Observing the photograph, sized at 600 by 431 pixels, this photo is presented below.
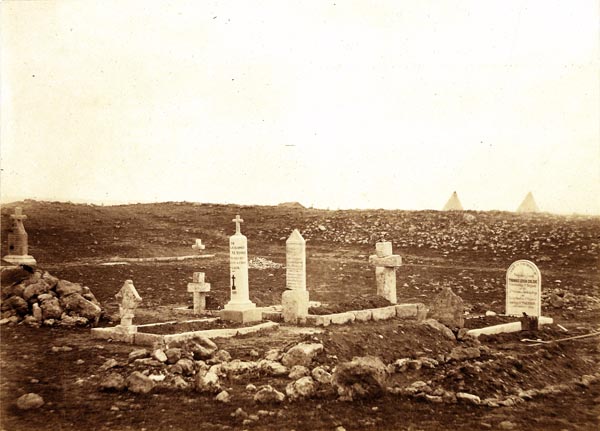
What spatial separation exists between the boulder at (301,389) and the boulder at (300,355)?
120cm

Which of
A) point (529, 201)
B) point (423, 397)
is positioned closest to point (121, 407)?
point (423, 397)

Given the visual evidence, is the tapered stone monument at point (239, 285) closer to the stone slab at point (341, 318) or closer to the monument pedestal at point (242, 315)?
the monument pedestal at point (242, 315)

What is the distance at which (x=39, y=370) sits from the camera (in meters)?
10.5

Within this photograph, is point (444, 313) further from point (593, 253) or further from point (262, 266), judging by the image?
point (593, 253)

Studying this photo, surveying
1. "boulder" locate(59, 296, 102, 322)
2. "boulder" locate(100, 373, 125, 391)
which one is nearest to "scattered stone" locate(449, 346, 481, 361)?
"boulder" locate(100, 373, 125, 391)

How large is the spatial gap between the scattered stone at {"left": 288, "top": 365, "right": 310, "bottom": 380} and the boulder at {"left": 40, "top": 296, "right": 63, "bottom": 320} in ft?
22.4

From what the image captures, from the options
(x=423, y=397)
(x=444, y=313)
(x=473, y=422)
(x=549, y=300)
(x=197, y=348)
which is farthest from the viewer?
(x=549, y=300)

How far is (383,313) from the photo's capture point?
16.0 m

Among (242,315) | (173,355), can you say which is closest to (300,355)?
(173,355)

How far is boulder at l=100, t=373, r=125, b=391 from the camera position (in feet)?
30.9

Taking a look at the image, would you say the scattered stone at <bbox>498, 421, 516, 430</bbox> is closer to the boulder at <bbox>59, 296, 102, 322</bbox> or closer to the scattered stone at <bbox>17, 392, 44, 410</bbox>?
the scattered stone at <bbox>17, 392, 44, 410</bbox>

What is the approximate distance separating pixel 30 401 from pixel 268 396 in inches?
126

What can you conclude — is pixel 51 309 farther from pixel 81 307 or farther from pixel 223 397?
pixel 223 397

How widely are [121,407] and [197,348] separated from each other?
2368 mm
